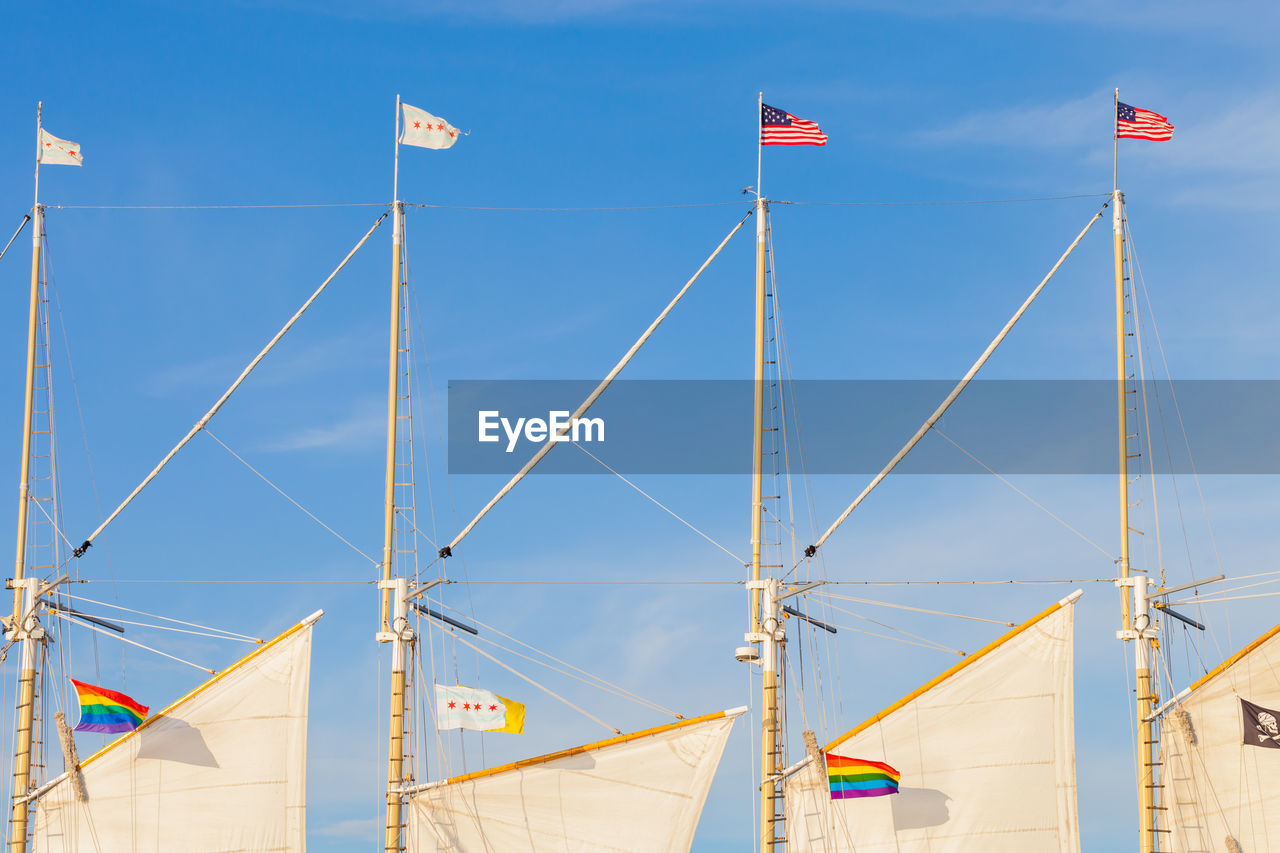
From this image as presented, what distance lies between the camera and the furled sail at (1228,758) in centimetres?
10181

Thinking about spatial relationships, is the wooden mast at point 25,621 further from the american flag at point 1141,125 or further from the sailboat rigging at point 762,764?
the american flag at point 1141,125

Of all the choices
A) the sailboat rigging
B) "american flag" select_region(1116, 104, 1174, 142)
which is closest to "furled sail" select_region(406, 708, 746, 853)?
the sailboat rigging

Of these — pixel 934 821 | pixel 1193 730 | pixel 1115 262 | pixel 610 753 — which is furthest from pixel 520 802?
pixel 1115 262

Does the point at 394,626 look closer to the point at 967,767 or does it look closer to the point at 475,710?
the point at 475,710

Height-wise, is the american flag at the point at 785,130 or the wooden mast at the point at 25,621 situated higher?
the american flag at the point at 785,130

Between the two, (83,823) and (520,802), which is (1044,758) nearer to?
(520,802)

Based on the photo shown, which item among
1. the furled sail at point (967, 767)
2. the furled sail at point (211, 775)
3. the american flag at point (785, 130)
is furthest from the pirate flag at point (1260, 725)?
the furled sail at point (211, 775)

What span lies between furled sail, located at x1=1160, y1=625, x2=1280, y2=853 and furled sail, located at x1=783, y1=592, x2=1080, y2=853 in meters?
5.36

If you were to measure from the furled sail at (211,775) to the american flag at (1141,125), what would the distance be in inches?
1741

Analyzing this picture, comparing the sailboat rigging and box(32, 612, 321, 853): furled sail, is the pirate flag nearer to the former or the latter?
the sailboat rigging

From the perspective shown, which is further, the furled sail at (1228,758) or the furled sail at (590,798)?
the furled sail at (1228,758)

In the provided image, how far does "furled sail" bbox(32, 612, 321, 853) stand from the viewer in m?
101

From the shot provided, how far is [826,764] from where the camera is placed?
326 ft

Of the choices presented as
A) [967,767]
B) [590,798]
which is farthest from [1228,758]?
[590,798]
